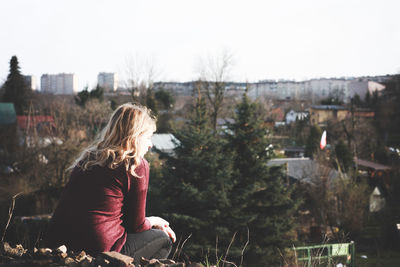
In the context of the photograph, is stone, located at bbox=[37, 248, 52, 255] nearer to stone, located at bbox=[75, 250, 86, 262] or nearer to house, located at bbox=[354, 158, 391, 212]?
stone, located at bbox=[75, 250, 86, 262]

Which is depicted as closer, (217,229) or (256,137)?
(217,229)

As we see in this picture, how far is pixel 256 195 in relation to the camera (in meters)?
11.3

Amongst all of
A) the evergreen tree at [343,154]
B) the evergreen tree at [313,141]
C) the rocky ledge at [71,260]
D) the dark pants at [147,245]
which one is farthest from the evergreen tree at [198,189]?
the evergreen tree at [313,141]

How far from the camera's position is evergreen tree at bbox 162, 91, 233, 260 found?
32.1 ft

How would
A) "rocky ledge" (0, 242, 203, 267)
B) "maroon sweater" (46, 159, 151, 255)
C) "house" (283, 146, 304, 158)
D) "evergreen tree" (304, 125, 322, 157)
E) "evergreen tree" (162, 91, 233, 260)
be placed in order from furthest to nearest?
"house" (283, 146, 304, 158), "evergreen tree" (304, 125, 322, 157), "evergreen tree" (162, 91, 233, 260), "maroon sweater" (46, 159, 151, 255), "rocky ledge" (0, 242, 203, 267)

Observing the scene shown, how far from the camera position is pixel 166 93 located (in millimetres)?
48250

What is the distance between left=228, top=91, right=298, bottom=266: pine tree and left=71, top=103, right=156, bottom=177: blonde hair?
8.24 meters

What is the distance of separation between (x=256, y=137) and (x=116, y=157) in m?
9.65

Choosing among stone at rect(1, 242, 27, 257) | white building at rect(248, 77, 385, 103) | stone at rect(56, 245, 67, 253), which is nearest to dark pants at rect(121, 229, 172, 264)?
stone at rect(56, 245, 67, 253)

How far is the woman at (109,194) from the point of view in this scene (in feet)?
7.04

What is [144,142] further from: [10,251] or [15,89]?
[15,89]

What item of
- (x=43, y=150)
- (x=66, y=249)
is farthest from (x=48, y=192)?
(x=66, y=249)

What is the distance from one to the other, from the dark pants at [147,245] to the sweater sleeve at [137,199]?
0.06m

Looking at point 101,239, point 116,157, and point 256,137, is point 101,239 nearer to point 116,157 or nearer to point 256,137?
point 116,157
